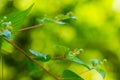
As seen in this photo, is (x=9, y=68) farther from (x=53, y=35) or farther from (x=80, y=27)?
(x=80, y=27)

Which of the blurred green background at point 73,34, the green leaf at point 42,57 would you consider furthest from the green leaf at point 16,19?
the blurred green background at point 73,34

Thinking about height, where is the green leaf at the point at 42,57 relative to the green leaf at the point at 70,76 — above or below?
above

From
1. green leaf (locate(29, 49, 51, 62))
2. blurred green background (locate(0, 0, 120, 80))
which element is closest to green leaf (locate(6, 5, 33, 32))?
green leaf (locate(29, 49, 51, 62))

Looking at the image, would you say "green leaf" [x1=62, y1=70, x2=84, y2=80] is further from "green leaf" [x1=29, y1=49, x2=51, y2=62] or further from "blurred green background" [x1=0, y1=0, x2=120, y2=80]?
"blurred green background" [x1=0, y1=0, x2=120, y2=80]

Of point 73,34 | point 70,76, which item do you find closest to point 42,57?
point 70,76

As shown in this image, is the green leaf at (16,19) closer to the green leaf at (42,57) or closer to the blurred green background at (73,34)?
the green leaf at (42,57)

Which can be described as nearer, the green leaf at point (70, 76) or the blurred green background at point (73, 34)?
the green leaf at point (70, 76)

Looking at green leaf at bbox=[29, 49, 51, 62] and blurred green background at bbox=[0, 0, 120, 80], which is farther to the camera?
blurred green background at bbox=[0, 0, 120, 80]

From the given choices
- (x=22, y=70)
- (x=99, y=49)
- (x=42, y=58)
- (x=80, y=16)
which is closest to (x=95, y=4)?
(x=80, y=16)

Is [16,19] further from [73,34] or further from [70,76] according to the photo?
[73,34]
